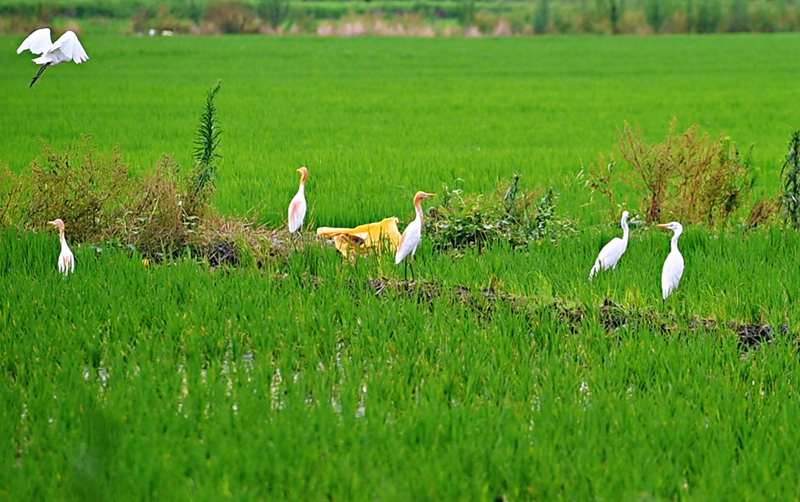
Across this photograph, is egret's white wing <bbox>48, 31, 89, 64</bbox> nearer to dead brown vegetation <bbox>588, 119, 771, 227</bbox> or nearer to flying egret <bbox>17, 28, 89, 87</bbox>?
flying egret <bbox>17, 28, 89, 87</bbox>

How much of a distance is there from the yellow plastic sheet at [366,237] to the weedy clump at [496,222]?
0.38m

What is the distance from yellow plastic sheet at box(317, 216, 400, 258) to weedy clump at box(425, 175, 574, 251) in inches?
15.0

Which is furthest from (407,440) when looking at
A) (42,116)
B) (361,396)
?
(42,116)

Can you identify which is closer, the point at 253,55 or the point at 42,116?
the point at 42,116

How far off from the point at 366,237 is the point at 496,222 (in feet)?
3.19

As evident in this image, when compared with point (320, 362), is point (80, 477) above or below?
above

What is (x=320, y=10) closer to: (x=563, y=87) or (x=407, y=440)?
(x=563, y=87)

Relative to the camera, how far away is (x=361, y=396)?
388 centimetres

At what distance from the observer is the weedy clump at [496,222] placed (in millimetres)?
6738

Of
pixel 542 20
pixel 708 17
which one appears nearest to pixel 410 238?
pixel 542 20

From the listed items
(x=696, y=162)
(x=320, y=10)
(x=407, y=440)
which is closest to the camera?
(x=407, y=440)

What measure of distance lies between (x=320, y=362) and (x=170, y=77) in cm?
1755

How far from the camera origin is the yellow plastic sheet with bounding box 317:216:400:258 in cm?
626

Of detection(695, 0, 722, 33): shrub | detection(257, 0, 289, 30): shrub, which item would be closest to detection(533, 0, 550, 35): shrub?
detection(695, 0, 722, 33): shrub
